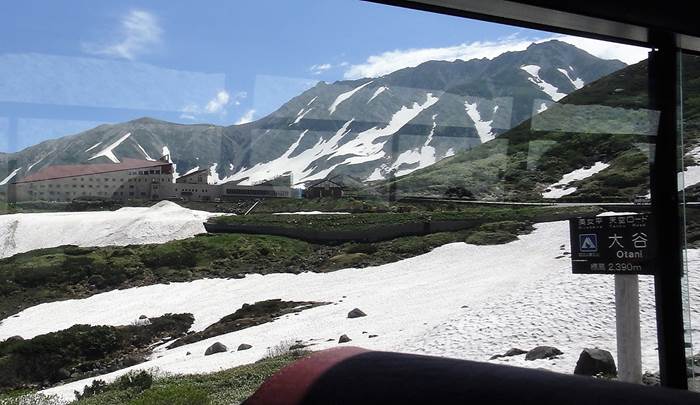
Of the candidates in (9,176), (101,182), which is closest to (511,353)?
(101,182)

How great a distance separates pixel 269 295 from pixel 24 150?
92.2 inches

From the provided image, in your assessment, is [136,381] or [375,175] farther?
[375,175]

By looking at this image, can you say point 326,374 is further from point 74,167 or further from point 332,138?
point 332,138

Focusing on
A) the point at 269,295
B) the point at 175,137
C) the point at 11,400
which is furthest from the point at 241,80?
the point at 11,400

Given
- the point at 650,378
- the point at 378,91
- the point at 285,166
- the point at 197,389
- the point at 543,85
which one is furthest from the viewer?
the point at 543,85

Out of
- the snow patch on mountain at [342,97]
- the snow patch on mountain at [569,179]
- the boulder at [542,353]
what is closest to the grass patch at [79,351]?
the snow patch on mountain at [342,97]

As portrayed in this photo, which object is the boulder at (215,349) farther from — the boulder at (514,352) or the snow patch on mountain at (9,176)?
the boulder at (514,352)

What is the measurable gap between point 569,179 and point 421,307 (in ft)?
6.33

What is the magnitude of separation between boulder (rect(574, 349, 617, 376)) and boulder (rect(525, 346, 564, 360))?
0.21 meters

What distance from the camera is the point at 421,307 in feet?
18.8

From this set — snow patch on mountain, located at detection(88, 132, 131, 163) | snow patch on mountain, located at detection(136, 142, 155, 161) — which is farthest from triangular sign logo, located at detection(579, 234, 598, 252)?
snow patch on mountain, located at detection(88, 132, 131, 163)

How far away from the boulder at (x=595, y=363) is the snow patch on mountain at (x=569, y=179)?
5.61ft

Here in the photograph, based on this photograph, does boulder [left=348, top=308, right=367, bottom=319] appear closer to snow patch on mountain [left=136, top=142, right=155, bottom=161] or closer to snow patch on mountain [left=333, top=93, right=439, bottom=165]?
snow patch on mountain [left=333, top=93, right=439, bottom=165]

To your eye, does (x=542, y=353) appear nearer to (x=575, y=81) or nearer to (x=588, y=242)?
(x=588, y=242)
